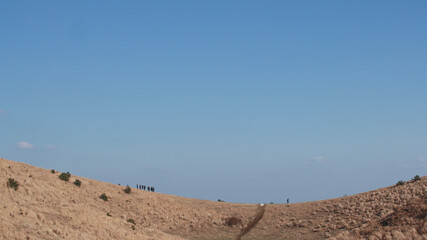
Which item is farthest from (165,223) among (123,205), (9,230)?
(9,230)

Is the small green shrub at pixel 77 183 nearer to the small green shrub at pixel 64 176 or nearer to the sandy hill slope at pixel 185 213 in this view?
the sandy hill slope at pixel 185 213

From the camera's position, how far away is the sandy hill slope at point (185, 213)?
38641 mm

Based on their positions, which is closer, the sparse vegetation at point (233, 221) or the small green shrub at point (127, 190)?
the sparse vegetation at point (233, 221)

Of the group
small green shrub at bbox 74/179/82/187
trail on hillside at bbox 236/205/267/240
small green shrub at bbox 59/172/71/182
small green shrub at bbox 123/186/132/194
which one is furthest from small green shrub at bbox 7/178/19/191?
trail on hillside at bbox 236/205/267/240

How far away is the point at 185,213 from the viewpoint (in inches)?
2667

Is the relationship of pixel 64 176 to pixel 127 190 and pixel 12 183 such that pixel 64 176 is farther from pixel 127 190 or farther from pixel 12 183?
pixel 12 183

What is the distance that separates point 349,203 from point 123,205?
37937mm

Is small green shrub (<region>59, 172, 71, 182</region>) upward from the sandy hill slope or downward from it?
upward

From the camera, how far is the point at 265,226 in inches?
2436

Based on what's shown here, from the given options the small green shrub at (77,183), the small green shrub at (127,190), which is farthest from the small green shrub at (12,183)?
the small green shrub at (127,190)

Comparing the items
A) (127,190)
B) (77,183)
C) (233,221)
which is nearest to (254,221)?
(233,221)

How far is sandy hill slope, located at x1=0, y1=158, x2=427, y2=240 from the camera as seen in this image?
38641mm

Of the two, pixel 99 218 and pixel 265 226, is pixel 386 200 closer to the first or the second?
pixel 265 226

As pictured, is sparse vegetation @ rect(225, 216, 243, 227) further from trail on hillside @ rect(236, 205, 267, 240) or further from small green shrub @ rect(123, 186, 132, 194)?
small green shrub @ rect(123, 186, 132, 194)
